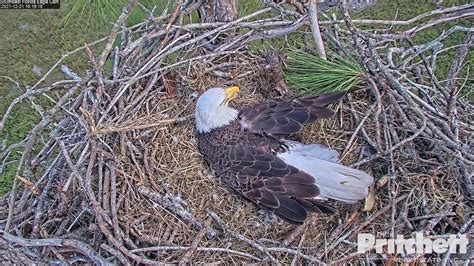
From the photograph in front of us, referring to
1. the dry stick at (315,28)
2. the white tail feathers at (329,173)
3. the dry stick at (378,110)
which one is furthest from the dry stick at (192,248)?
the dry stick at (315,28)

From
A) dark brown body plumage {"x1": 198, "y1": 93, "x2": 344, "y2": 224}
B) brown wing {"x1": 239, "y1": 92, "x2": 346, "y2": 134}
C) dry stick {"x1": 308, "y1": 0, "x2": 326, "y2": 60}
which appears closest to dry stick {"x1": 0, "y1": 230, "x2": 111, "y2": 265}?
dark brown body plumage {"x1": 198, "y1": 93, "x2": 344, "y2": 224}

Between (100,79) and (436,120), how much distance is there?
4.27 ft

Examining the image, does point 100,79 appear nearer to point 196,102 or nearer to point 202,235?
point 196,102

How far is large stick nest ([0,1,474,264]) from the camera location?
1.87m

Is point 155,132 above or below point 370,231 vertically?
above

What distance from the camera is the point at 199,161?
2172mm

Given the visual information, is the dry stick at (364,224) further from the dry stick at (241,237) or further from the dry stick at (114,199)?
the dry stick at (114,199)

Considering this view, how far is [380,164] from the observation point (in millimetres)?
2023

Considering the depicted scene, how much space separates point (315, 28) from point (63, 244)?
1.25m

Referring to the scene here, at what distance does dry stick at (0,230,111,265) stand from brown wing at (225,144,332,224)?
58cm

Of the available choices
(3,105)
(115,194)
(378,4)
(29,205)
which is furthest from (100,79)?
(378,4)
